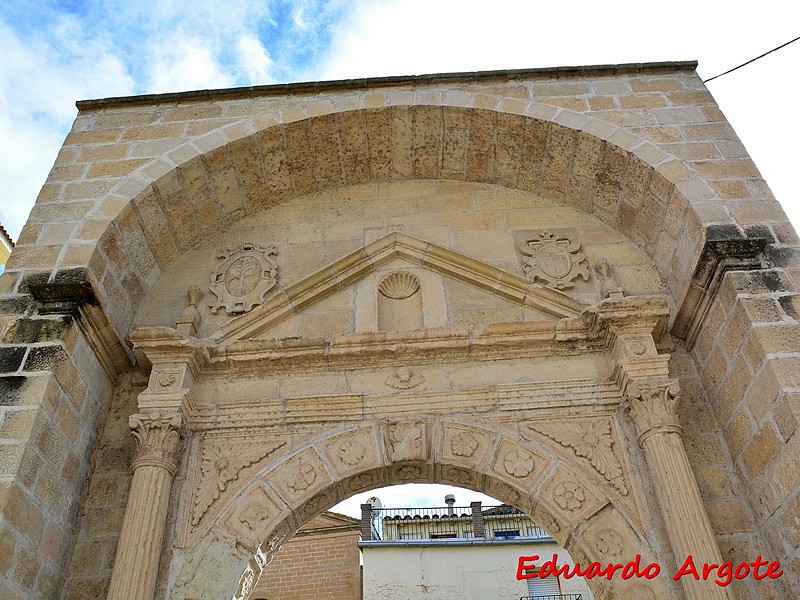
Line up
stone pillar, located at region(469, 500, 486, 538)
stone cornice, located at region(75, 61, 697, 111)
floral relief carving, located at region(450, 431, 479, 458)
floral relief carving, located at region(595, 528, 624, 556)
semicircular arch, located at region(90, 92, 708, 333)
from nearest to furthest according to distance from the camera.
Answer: floral relief carving, located at region(595, 528, 624, 556), floral relief carving, located at region(450, 431, 479, 458), semicircular arch, located at region(90, 92, 708, 333), stone cornice, located at region(75, 61, 697, 111), stone pillar, located at region(469, 500, 486, 538)

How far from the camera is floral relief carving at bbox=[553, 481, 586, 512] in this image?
358 centimetres

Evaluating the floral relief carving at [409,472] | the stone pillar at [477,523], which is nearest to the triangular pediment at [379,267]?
the floral relief carving at [409,472]

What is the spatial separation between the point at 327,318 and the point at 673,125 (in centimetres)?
264

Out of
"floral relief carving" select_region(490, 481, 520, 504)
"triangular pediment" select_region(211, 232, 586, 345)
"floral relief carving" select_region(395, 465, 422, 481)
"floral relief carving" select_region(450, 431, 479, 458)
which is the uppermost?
"triangular pediment" select_region(211, 232, 586, 345)

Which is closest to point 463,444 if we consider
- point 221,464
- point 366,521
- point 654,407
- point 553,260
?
point 654,407

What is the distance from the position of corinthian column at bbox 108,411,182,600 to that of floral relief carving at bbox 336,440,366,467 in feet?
2.89

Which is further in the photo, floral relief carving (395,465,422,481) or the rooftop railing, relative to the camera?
the rooftop railing

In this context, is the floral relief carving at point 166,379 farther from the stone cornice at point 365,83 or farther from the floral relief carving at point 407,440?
the stone cornice at point 365,83

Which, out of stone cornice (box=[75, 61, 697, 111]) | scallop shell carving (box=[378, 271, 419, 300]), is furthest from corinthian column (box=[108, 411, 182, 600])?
stone cornice (box=[75, 61, 697, 111])

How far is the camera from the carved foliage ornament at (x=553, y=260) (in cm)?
466

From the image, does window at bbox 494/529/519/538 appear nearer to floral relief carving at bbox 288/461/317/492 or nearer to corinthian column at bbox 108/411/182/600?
floral relief carving at bbox 288/461/317/492

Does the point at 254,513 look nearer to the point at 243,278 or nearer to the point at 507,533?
the point at 243,278

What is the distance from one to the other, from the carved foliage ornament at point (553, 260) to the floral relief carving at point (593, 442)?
1.05 meters

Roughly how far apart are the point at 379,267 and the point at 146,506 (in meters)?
2.11
